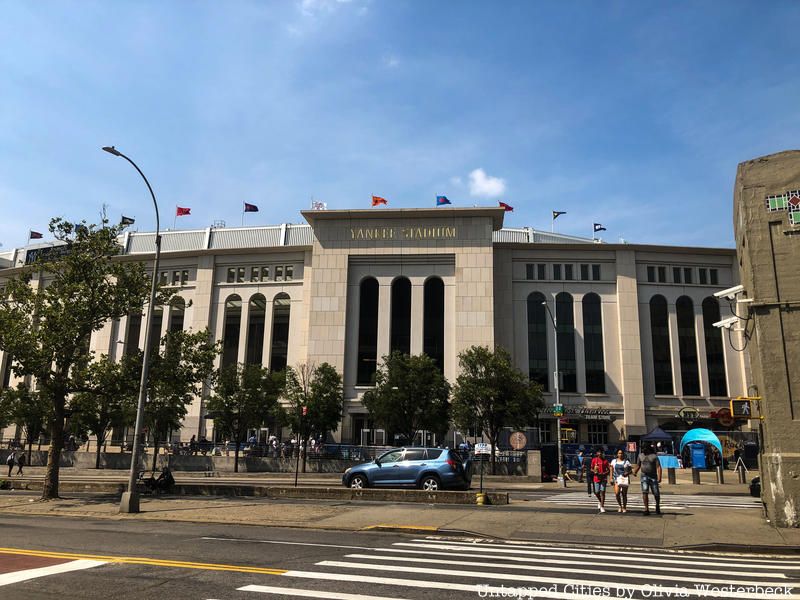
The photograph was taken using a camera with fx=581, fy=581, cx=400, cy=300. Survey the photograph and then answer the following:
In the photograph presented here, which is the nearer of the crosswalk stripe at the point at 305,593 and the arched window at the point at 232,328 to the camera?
the crosswalk stripe at the point at 305,593

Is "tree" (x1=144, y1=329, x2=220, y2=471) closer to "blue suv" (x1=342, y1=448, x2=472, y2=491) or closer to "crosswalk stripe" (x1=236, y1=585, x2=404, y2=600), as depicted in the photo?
"blue suv" (x1=342, y1=448, x2=472, y2=491)

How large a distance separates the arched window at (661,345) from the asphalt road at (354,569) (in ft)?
145

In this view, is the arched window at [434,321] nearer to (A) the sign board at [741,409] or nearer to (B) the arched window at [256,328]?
(B) the arched window at [256,328]

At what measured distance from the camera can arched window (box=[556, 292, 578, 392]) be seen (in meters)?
51.9

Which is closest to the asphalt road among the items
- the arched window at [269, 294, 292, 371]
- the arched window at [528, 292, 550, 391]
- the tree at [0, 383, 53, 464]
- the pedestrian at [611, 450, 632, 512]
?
the pedestrian at [611, 450, 632, 512]

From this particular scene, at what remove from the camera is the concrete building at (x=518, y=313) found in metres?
51.1

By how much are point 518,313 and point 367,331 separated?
14.1 meters

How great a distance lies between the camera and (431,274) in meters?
53.6

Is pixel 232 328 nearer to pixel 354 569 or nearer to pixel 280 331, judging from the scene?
pixel 280 331

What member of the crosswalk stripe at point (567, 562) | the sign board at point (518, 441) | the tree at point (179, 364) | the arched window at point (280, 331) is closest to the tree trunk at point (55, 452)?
the tree at point (179, 364)

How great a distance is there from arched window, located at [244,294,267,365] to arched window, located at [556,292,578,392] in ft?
92.0

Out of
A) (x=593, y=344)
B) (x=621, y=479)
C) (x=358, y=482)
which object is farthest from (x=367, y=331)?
(x=621, y=479)

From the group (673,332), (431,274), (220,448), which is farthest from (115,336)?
(673,332)

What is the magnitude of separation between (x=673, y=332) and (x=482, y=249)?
18.8 metres
